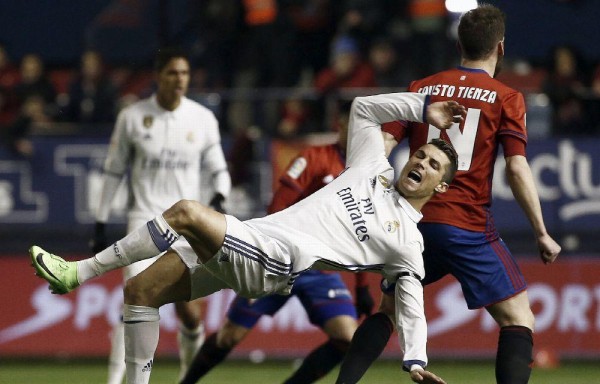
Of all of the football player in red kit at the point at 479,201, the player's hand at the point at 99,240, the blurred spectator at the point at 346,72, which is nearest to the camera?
the football player in red kit at the point at 479,201

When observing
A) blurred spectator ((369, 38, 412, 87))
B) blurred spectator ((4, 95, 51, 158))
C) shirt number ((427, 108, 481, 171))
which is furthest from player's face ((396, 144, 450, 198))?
blurred spectator ((369, 38, 412, 87))

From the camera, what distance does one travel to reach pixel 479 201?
6.97 m

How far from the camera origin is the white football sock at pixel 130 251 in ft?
20.9

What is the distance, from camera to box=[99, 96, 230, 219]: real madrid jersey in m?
9.14

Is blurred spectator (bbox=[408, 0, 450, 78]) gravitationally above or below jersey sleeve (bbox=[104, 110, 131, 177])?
above

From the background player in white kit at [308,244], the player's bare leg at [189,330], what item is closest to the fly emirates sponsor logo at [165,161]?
the player's bare leg at [189,330]

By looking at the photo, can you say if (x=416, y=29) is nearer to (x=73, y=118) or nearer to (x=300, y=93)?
(x=300, y=93)

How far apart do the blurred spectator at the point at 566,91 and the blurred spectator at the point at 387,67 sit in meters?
1.48

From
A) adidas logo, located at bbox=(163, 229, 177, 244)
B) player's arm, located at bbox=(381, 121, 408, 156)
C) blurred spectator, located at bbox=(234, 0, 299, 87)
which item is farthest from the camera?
blurred spectator, located at bbox=(234, 0, 299, 87)

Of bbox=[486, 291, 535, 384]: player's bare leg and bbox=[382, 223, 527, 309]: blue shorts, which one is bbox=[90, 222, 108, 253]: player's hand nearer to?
bbox=[382, 223, 527, 309]: blue shorts

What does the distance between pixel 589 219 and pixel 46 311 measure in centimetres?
515

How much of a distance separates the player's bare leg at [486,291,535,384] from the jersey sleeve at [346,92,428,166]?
1028 millimetres

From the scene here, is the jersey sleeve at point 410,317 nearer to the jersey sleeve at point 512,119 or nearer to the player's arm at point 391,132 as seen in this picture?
the player's arm at point 391,132

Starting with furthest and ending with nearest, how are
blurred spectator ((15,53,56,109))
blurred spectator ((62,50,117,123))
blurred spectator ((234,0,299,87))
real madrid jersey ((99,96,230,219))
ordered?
blurred spectator ((234,0,299,87))
blurred spectator ((15,53,56,109))
blurred spectator ((62,50,117,123))
real madrid jersey ((99,96,230,219))
